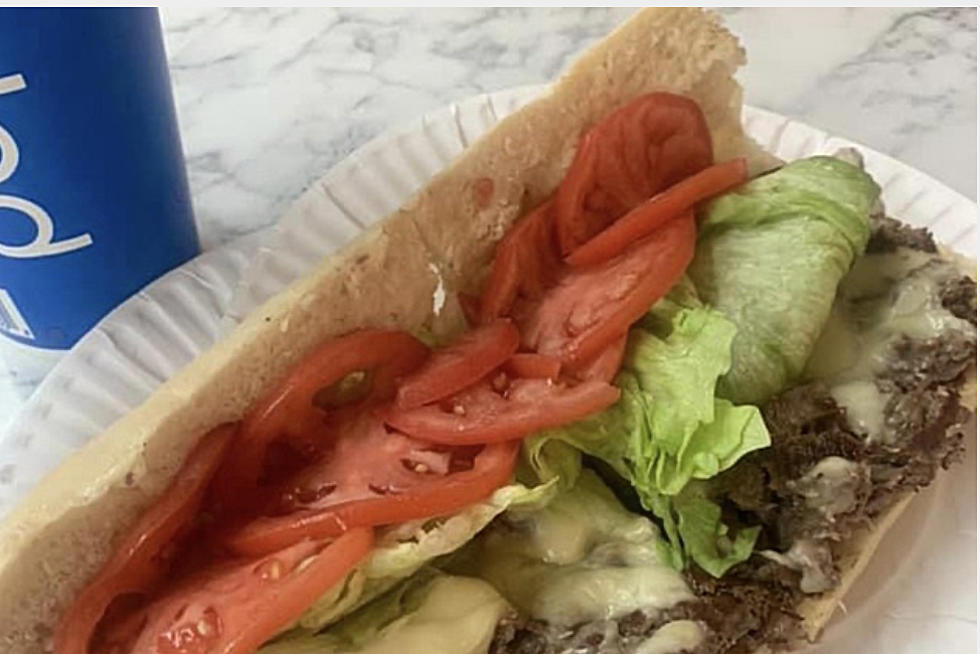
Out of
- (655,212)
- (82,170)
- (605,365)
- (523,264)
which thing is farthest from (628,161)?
(82,170)

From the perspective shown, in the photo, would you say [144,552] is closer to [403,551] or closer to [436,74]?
[403,551]

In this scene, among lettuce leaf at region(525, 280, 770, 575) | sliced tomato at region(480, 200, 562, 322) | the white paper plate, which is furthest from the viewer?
the white paper plate

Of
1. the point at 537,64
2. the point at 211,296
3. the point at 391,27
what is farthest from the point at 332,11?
the point at 211,296

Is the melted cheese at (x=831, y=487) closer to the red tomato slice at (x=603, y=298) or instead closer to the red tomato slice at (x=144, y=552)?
the red tomato slice at (x=603, y=298)

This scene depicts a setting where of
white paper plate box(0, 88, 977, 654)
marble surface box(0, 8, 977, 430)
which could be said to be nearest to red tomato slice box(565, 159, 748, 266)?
white paper plate box(0, 88, 977, 654)

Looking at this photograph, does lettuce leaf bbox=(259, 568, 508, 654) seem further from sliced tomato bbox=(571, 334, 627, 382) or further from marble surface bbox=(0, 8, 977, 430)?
marble surface bbox=(0, 8, 977, 430)
